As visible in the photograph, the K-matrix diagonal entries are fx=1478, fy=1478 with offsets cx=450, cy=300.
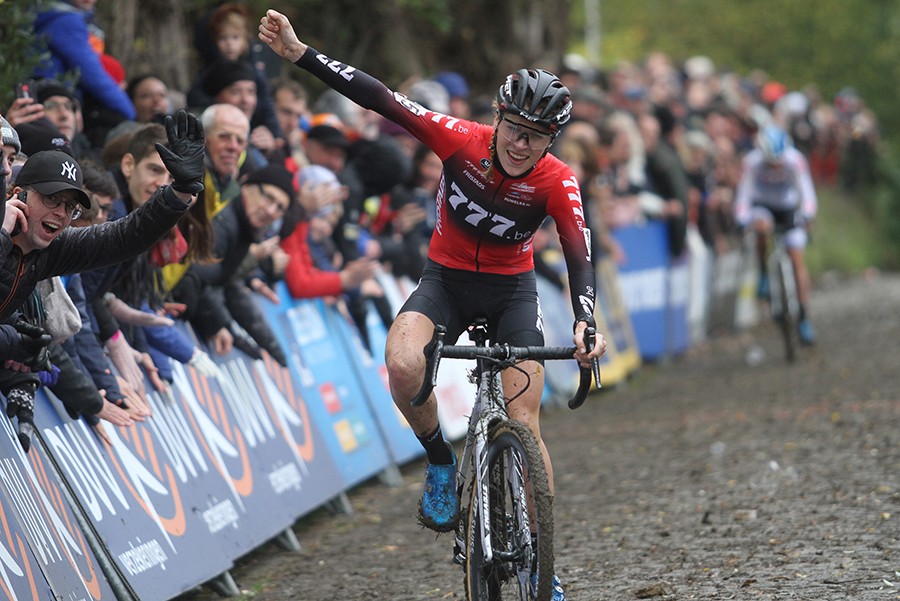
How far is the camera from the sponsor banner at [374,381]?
435 inches

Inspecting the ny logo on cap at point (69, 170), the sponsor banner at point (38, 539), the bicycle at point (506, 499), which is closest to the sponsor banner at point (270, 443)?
the sponsor banner at point (38, 539)

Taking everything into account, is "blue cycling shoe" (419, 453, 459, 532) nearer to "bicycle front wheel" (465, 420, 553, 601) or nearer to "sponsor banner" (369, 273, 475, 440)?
"bicycle front wheel" (465, 420, 553, 601)

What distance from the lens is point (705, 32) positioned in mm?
43531

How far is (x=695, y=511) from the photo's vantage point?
8586mm

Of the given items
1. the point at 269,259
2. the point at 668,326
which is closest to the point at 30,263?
the point at 269,259

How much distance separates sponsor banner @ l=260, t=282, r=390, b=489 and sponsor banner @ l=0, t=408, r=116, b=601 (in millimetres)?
3646

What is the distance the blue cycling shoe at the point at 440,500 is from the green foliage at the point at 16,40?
3426 millimetres

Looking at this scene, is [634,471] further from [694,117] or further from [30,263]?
[694,117]

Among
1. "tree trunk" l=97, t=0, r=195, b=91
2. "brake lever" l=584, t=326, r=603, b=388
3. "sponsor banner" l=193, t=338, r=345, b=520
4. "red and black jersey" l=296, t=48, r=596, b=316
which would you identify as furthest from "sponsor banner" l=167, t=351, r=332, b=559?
"tree trunk" l=97, t=0, r=195, b=91

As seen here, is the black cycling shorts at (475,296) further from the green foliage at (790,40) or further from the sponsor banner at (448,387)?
the green foliage at (790,40)

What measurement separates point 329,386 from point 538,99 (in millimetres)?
4600

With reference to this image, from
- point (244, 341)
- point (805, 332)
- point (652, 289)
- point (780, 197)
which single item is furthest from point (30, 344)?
point (652, 289)

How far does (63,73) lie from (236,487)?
9.02 ft

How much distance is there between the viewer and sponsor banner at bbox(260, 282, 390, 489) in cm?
1007
